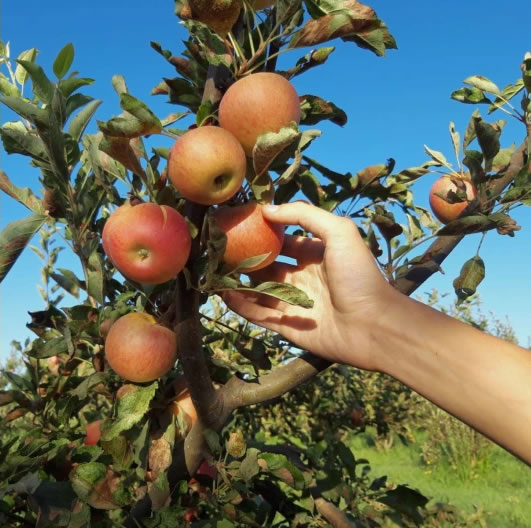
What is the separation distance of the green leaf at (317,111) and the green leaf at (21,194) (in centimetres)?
69

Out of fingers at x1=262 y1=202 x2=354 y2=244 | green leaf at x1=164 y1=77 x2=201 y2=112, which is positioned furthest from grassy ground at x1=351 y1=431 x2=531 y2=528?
green leaf at x1=164 y1=77 x2=201 y2=112

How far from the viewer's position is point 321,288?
1601 mm

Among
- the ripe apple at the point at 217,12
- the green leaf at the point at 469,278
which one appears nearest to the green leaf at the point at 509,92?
the green leaf at the point at 469,278

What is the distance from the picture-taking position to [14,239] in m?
1.20

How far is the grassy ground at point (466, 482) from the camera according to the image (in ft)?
17.4

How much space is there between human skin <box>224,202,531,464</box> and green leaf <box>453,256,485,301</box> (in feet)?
0.49

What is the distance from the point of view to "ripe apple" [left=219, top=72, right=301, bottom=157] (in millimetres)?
1050

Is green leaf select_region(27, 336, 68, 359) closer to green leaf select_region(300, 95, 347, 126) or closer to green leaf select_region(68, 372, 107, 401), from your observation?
green leaf select_region(68, 372, 107, 401)

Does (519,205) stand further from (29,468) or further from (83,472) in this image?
(29,468)

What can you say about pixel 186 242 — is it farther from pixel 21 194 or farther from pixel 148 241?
pixel 21 194

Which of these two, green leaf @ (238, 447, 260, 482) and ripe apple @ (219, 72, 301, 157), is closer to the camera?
ripe apple @ (219, 72, 301, 157)

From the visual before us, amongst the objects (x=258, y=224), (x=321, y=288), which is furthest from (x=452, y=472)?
(x=258, y=224)

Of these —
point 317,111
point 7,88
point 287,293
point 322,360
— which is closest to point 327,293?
point 322,360

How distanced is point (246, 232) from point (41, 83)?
52 centimetres
